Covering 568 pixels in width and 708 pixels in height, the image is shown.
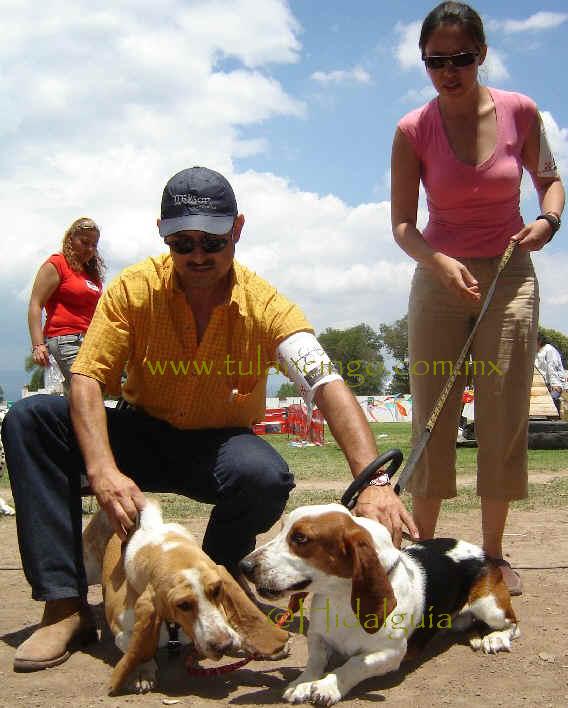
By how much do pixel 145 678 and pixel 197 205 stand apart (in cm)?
185

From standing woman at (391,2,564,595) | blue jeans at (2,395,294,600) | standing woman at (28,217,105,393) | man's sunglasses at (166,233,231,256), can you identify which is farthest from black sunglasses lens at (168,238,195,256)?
standing woman at (28,217,105,393)

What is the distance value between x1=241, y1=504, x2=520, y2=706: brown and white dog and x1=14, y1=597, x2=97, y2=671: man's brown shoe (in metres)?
0.88

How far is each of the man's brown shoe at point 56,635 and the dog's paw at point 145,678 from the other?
435 millimetres

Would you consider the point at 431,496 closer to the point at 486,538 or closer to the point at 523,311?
the point at 486,538

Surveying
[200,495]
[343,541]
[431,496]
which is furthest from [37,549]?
[431,496]

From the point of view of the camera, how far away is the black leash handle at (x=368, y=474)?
278 cm

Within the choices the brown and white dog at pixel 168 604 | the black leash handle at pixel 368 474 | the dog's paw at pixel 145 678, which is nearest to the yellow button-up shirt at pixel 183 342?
the brown and white dog at pixel 168 604

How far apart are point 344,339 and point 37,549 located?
2424 inches

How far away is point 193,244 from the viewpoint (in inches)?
131

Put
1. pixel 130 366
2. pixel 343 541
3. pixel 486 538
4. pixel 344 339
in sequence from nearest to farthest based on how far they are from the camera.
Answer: pixel 343 541 → pixel 130 366 → pixel 486 538 → pixel 344 339

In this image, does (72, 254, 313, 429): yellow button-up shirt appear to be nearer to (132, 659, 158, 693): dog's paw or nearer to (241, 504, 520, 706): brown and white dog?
(241, 504, 520, 706): brown and white dog

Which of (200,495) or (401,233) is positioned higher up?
(401,233)

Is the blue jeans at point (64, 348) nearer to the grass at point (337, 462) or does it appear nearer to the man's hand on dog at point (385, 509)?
the man's hand on dog at point (385, 509)

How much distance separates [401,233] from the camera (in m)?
3.99
